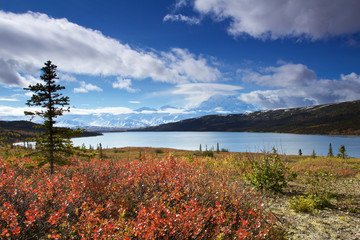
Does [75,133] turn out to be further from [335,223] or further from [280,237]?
[335,223]

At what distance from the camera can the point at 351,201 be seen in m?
7.94

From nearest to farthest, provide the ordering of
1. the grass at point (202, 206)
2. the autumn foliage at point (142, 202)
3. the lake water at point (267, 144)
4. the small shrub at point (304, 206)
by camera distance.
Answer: the grass at point (202, 206) < the autumn foliage at point (142, 202) < the small shrub at point (304, 206) < the lake water at point (267, 144)

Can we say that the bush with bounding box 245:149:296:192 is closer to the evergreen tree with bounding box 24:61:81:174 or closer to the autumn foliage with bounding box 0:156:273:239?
the autumn foliage with bounding box 0:156:273:239

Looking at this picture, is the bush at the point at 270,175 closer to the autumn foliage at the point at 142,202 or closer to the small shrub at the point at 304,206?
the small shrub at the point at 304,206

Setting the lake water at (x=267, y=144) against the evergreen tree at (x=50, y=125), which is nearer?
the evergreen tree at (x=50, y=125)

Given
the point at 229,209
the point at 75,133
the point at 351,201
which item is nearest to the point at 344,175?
the point at 351,201

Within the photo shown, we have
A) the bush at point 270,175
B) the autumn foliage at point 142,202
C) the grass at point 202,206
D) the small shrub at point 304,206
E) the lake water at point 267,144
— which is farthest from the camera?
the lake water at point 267,144

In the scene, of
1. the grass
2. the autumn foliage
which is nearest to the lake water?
the grass

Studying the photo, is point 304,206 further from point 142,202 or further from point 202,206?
point 142,202

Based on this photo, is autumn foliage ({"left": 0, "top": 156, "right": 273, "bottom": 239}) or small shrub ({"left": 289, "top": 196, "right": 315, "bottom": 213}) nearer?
autumn foliage ({"left": 0, "top": 156, "right": 273, "bottom": 239})

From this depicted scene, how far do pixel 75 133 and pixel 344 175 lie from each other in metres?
16.5

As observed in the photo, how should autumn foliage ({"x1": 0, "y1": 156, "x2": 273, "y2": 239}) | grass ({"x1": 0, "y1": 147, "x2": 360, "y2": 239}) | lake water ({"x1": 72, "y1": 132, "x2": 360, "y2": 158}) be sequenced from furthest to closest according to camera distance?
lake water ({"x1": 72, "y1": 132, "x2": 360, "y2": 158}) < autumn foliage ({"x1": 0, "y1": 156, "x2": 273, "y2": 239}) < grass ({"x1": 0, "y1": 147, "x2": 360, "y2": 239})

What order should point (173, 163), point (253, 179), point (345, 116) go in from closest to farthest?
1. point (173, 163)
2. point (253, 179)
3. point (345, 116)

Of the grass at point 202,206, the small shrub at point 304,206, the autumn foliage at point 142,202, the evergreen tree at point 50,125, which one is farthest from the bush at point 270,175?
the evergreen tree at point 50,125
